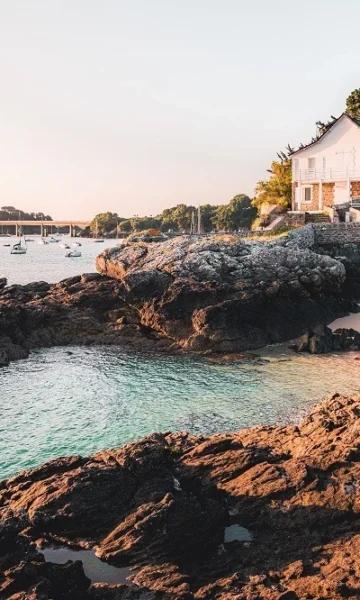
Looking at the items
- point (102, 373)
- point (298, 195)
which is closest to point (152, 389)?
point (102, 373)

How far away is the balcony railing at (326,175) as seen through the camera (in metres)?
60.5

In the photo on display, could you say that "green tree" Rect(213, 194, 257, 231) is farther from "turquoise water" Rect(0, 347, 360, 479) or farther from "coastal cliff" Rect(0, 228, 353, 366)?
"turquoise water" Rect(0, 347, 360, 479)

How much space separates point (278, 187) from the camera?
70062 millimetres

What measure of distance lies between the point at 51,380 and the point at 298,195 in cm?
4166

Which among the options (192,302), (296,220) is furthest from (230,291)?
(296,220)

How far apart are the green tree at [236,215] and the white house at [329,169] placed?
3876 inches

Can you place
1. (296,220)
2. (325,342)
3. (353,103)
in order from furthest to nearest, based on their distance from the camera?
(353,103)
(296,220)
(325,342)

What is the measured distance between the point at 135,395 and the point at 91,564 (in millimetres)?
13331

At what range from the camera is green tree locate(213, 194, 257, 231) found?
536 feet

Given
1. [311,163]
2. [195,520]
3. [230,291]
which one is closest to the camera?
[195,520]

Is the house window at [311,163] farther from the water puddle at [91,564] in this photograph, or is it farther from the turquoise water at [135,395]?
the water puddle at [91,564]

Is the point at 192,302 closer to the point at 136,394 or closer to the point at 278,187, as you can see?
the point at 136,394

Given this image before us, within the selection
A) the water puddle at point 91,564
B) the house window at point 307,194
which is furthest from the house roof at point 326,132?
the water puddle at point 91,564

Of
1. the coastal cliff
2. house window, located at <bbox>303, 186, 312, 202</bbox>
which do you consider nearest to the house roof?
house window, located at <bbox>303, 186, 312, 202</bbox>
